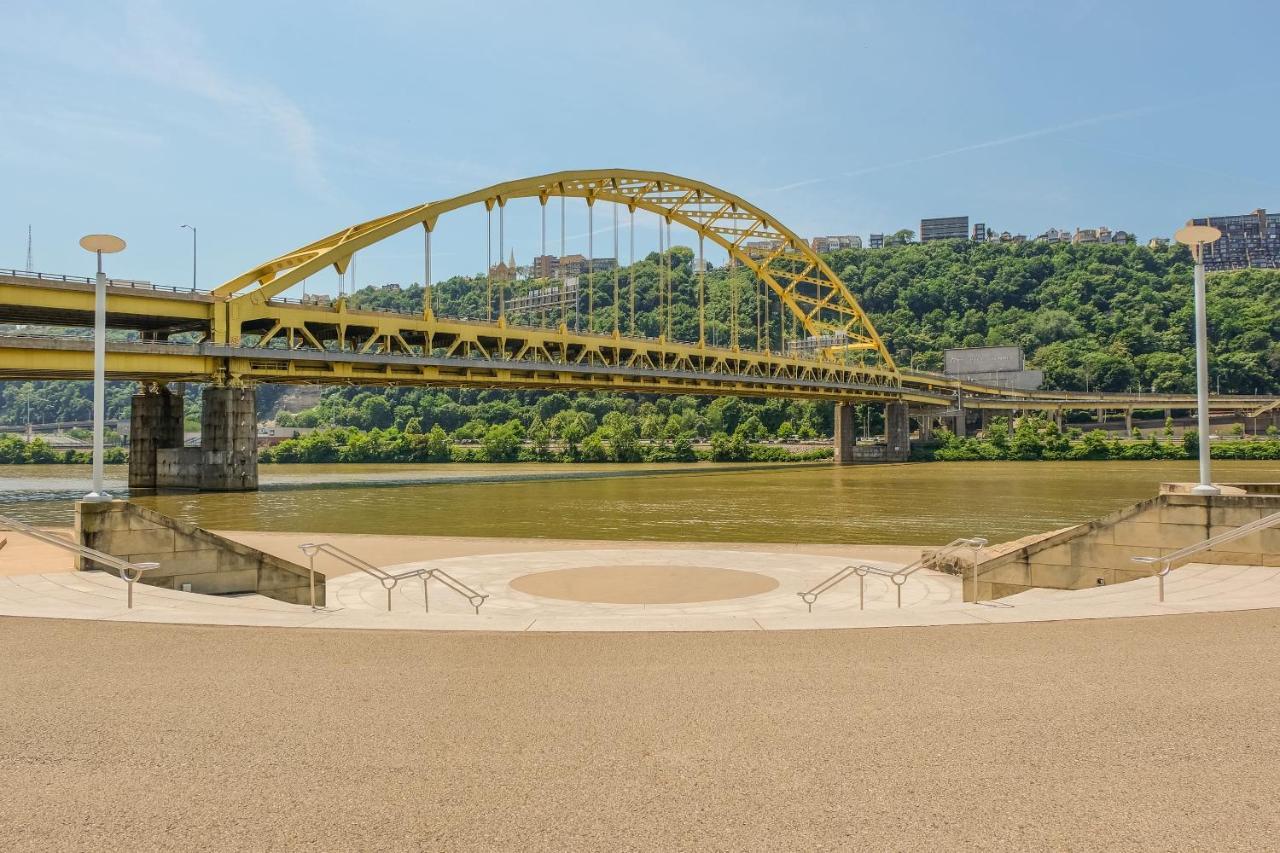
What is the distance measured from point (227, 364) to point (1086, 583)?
42850mm

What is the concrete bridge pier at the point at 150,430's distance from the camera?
46562 mm

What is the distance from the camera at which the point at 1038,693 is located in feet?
20.7

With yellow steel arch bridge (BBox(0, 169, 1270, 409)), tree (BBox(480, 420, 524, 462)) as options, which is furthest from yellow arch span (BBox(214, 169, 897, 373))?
tree (BBox(480, 420, 524, 462))

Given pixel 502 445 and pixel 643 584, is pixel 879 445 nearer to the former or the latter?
pixel 502 445

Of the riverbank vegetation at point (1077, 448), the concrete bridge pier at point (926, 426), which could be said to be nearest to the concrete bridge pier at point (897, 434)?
the riverbank vegetation at point (1077, 448)

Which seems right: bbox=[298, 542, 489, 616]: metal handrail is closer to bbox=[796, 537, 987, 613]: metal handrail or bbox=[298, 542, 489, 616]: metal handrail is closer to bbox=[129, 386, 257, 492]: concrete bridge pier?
bbox=[796, 537, 987, 613]: metal handrail

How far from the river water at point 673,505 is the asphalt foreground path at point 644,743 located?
58.9 feet

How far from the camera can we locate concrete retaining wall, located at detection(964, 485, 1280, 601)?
39.3 ft

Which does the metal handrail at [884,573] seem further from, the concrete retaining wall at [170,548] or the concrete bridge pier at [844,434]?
the concrete bridge pier at [844,434]

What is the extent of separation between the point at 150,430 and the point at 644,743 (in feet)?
163

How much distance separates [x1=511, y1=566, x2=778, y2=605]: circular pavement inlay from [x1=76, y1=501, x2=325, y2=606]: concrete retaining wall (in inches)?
151

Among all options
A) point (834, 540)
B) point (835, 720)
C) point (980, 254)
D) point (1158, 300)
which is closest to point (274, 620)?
point (835, 720)

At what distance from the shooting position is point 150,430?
47.1m

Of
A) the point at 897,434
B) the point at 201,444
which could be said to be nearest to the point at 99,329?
the point at 201,444
